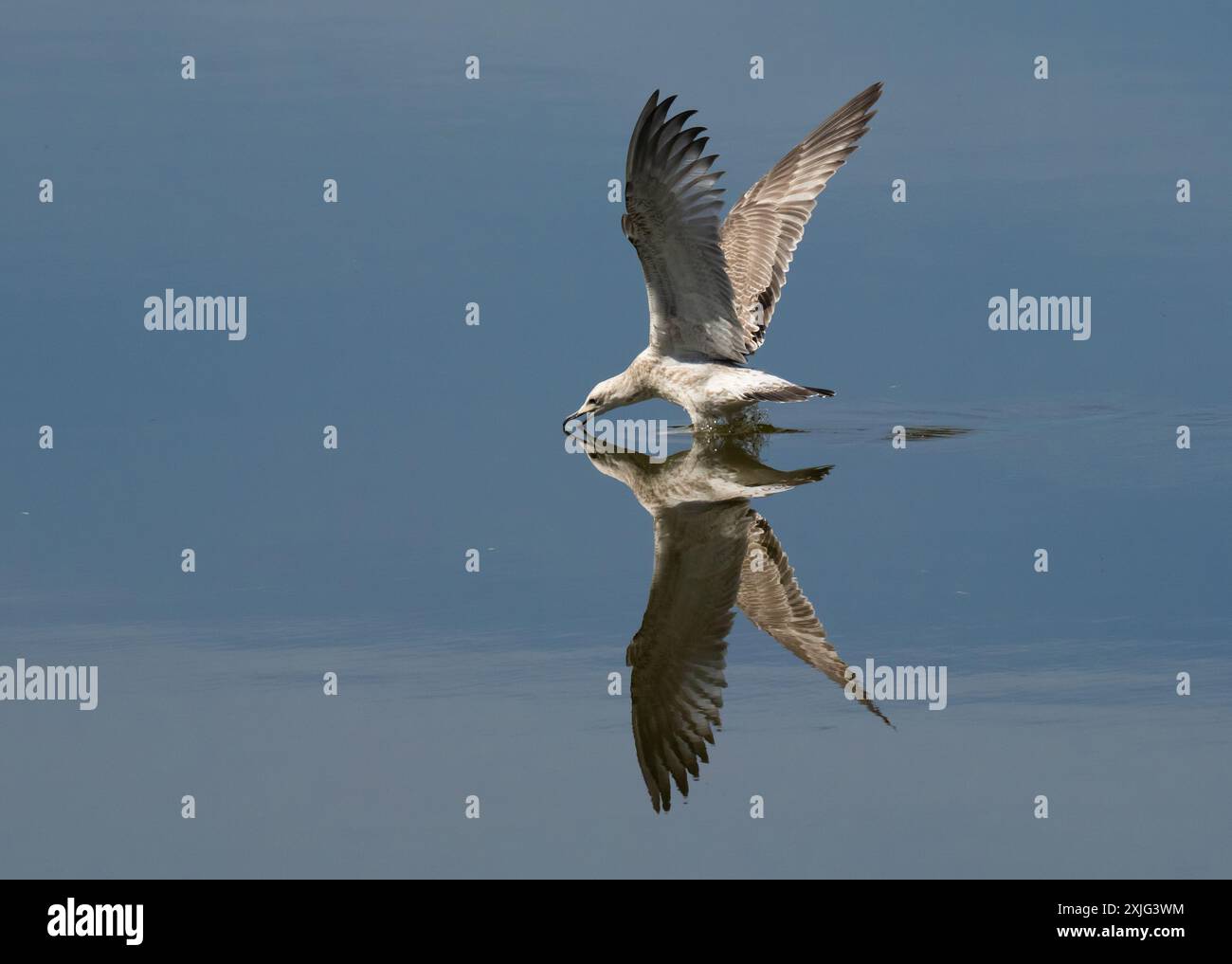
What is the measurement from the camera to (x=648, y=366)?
42.3 ft

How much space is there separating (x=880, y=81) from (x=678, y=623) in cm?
755

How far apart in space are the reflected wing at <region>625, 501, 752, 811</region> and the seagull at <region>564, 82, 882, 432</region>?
2016mm

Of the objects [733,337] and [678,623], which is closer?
[678,623]

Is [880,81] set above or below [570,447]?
above

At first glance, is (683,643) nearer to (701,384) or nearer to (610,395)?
(701,384)

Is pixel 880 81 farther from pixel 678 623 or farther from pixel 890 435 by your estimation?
pixel 678 623

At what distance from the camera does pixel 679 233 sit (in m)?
11.2

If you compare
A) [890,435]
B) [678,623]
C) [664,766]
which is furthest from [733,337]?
[664,766]

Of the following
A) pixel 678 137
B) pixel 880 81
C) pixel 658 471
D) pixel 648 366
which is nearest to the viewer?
pixel 678 137

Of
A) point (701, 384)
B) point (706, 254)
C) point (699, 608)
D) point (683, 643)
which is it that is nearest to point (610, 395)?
point (701, 384)

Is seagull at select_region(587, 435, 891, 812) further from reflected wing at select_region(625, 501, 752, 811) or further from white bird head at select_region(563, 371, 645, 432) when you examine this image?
white bird head at select_region(563, 371, 645, 432)

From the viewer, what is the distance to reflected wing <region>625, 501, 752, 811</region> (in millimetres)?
7000

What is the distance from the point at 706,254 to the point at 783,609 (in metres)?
3.73

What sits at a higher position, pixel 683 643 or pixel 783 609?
pixel 783 609
